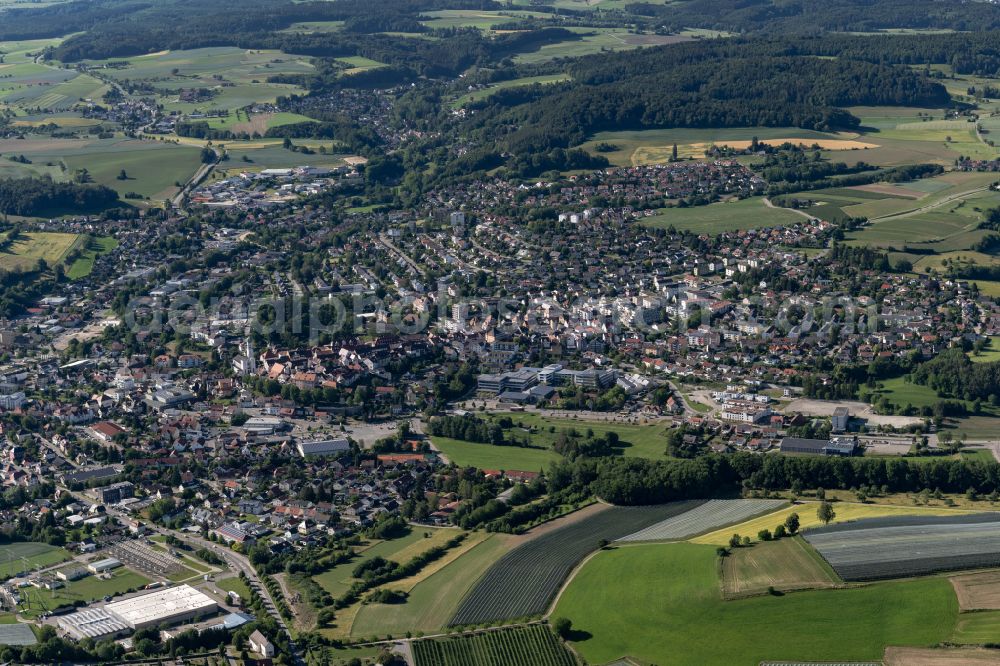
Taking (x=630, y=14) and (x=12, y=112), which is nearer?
(x=12, y=112)

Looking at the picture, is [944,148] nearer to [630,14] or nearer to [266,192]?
[266,192]

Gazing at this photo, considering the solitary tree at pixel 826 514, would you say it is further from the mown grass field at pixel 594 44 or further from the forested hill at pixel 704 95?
the mown grass field at pixel 594 44

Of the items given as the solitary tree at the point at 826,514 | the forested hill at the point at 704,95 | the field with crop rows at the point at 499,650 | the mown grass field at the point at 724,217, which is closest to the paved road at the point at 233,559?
the field with crop rows at the point at 499,650

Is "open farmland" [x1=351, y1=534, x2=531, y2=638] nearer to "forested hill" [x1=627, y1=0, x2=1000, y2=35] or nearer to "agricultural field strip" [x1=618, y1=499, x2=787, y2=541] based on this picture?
"agricultural field strip" [x1=618, y1=499, x2=787, y2=541]

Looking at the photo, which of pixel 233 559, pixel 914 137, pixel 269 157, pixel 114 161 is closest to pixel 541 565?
pixel 233 559

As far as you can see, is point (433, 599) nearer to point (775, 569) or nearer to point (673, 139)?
point (775, 569)

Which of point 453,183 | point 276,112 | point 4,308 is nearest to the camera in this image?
point 4,308

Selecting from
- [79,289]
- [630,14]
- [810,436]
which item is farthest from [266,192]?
[630,14]
